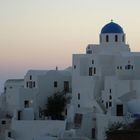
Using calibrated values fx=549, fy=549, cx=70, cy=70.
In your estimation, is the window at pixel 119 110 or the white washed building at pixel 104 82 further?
the white washed building at pixel 104 82

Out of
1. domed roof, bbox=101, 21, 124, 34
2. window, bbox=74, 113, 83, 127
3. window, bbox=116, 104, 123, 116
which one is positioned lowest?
window, bbox=74, 113, 83, 127

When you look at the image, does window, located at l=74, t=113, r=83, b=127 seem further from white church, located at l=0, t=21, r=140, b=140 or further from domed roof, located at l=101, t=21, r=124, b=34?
domed roof, located at l=101, t=21, r=124, b=34

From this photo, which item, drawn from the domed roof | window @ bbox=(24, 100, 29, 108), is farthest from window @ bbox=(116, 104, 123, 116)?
window @ bbox=(24, 100, 29, 108)

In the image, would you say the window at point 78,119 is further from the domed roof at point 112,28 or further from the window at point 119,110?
the domed roof at point 112,28

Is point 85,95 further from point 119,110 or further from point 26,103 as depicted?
point 26,103

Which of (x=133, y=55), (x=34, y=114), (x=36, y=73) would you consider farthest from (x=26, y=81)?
(x=133, y=55)

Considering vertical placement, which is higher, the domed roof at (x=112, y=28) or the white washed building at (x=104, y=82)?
the domed roof at (x=112, y=28)

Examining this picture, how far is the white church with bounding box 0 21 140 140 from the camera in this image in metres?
32.6

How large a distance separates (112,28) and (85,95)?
5.47 metres

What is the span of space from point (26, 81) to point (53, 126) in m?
7.10

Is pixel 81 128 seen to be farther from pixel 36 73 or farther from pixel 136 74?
pixel 36 73

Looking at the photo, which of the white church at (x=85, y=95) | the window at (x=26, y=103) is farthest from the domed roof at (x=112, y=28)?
the window at (x=26, y=103)

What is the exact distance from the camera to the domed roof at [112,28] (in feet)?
127

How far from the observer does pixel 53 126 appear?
117 ft
